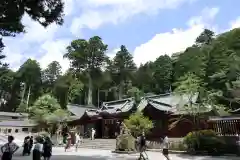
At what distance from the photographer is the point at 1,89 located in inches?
3137

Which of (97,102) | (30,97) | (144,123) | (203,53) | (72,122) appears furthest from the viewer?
(30,97)

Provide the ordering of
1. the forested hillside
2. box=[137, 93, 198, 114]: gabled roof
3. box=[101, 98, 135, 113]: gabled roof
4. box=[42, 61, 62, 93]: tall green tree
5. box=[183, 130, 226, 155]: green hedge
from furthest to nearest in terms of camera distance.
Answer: box=[42, 61, 62, 93]: tall green tree → the forested hillside → box=[101, 98, 135, 113]: gabled roof → box=[137, 93, 198, 114]: gabled roof → box=[183, 130, 226, 155]: green hedge

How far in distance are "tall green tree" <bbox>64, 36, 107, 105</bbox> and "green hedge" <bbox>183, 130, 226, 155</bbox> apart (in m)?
45.8

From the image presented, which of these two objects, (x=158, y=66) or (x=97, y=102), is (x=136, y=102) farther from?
(x=97, y=102)

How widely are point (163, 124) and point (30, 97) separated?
55.1 m

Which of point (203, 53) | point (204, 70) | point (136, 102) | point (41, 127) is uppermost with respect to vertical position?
point (203, 53)

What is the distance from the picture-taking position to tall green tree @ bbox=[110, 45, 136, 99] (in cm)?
6994

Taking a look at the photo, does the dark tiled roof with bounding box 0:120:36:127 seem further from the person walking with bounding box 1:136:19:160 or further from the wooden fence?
the person walking with bounding box 1:136:19:160

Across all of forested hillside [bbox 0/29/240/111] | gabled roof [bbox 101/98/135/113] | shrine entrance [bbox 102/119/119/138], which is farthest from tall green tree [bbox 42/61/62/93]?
shrine entrance [bbox 102/119/119/138]

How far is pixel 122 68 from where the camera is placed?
232 ft

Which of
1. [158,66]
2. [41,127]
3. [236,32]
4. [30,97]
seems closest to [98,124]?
[41,127]

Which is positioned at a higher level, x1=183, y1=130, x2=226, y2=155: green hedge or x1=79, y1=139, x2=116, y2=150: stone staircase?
x1=183, y1=130, x2=226, y2=155: green hedge

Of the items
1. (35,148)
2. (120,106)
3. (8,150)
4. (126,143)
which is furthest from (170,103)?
(8,150)

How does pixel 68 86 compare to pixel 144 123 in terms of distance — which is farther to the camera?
pixel 68 86
